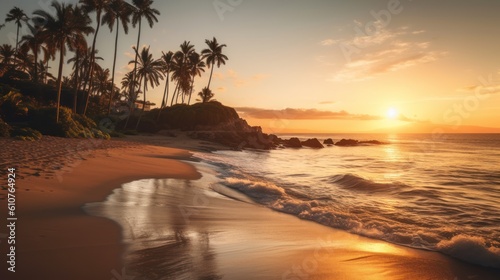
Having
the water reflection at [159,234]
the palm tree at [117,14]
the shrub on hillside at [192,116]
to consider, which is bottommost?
the water reflection at [159,234]

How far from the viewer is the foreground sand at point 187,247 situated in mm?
3715

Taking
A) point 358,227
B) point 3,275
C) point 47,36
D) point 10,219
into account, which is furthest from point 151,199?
point 47,36

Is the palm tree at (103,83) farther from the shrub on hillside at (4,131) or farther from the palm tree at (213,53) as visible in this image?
the shrub on hillside at (4,131)

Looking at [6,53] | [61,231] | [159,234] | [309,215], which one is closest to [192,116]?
[6,53]

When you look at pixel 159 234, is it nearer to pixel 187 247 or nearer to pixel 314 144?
pixel 187 247

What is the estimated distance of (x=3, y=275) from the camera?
124 inches

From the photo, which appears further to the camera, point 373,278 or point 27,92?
point 27,92

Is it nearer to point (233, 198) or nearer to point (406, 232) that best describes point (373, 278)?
point (406, 232)

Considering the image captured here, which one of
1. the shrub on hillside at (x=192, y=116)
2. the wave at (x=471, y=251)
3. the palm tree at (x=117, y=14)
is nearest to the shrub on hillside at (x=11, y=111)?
the palm tree at (x=117, y=14)

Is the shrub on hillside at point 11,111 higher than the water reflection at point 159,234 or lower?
higher

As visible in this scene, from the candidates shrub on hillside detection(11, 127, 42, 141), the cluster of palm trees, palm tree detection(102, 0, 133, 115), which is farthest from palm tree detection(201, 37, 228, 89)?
shrub on hillside detection(11, 127, 42, 141)

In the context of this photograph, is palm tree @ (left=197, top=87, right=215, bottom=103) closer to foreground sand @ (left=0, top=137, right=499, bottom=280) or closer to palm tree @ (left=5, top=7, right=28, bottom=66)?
palm tree @ (left=5, top=7, right=28, bottom=66)

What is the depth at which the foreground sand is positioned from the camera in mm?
3715

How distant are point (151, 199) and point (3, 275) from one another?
4600mm
